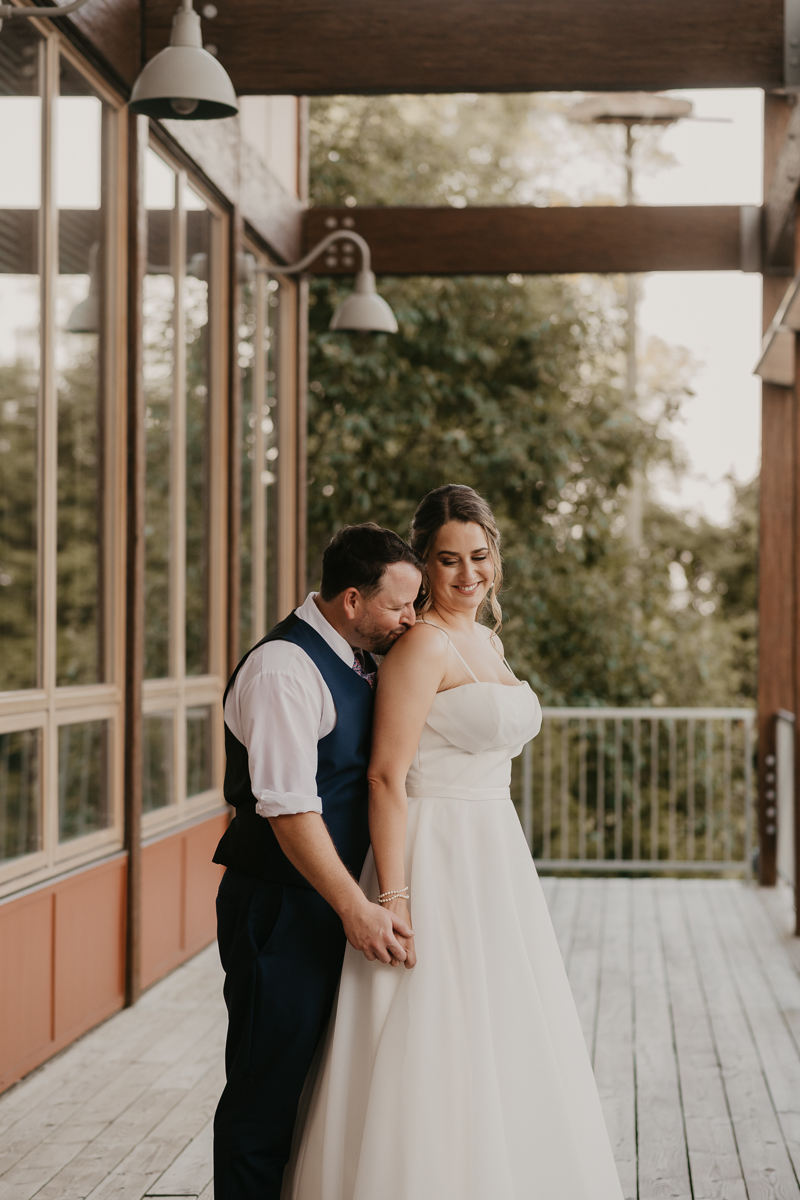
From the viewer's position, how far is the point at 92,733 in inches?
175

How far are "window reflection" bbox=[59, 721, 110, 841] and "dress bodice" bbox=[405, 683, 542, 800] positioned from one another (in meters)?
2.09

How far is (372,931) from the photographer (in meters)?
2.21

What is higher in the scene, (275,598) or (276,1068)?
(275,598)

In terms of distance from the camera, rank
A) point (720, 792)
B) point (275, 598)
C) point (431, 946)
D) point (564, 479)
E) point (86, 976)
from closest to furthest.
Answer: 1. point (431, 946)
2. point (86, 976)
3. point (275, 598)
4. point (564, 479)
5. point (720, 792)

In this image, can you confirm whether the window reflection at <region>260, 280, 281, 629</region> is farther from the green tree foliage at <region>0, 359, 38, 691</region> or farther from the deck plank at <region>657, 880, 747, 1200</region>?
the deck plank at <region>657, 880, 747, 1200</region>

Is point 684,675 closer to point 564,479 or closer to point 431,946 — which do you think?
point 564,479

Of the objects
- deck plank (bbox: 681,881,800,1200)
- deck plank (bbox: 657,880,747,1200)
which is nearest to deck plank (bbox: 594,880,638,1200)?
deck plank (bbox: 657,880,747,1200)

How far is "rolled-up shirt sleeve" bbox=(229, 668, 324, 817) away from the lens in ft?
7.11

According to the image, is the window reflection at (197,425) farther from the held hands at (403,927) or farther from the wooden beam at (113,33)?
the held hands at (403,927)

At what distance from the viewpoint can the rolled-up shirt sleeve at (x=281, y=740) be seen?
2168 mm

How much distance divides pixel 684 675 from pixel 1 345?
20.5 ft

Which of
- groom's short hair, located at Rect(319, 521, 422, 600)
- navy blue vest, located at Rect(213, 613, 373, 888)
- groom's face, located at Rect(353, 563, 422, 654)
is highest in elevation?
groom's short hair, located at Rect(319, 521, 422, 600)

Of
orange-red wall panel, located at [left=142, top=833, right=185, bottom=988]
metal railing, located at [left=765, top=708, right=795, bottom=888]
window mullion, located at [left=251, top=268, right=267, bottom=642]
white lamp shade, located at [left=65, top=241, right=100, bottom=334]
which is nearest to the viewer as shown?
white lamp shade, located at [left=65, top=241, right=100, bottom=334]

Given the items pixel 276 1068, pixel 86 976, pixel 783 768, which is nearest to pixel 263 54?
pixel 86 976
